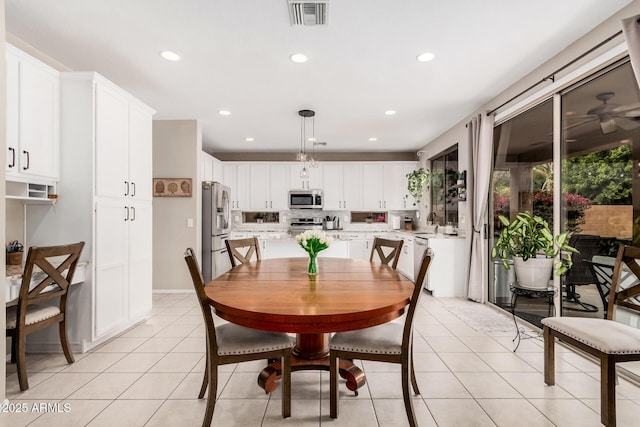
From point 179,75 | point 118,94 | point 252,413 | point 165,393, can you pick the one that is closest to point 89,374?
point 165,393

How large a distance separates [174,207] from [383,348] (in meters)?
4.08

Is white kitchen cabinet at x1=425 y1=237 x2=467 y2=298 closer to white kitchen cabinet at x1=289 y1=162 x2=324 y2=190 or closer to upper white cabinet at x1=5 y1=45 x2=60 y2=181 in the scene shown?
white kitchen cabinet at x1=289 y1=162 x2=324 y2=190

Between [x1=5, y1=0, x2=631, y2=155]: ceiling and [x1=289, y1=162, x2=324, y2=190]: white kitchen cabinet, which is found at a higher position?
[x1=5, y1=0, x2=631, y2=155]: ceiling

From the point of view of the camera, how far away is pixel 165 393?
2131mm

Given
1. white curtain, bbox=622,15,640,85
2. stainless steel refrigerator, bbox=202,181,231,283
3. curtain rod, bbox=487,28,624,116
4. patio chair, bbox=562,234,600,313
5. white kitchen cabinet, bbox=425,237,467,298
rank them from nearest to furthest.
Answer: white curtain, bbox=622,15,640,85 < curtain rod, bbox=487,28,624,116 < patio chair, bbox=562,234,600,313 < white kitchen cabinet, bbox=425,237,467,298 < stainless steel refrigerator, bbox=202,181,231,283

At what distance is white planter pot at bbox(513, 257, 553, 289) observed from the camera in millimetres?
2723

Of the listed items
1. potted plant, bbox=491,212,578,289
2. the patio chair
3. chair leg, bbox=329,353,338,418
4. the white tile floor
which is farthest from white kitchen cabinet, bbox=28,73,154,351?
the patio chair

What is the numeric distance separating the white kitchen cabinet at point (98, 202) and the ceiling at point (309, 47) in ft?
1.38

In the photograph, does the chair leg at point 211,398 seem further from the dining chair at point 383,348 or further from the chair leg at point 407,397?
the chair leg at point 407,397

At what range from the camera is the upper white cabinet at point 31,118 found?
2.27 m

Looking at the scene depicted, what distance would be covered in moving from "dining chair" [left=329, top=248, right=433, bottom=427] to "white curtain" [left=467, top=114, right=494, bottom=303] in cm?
284

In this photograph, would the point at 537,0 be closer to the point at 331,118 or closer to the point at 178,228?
the point at 331,118

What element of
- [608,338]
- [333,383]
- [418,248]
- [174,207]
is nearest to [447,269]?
[418,248]

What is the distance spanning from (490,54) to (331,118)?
2341 millimetres
